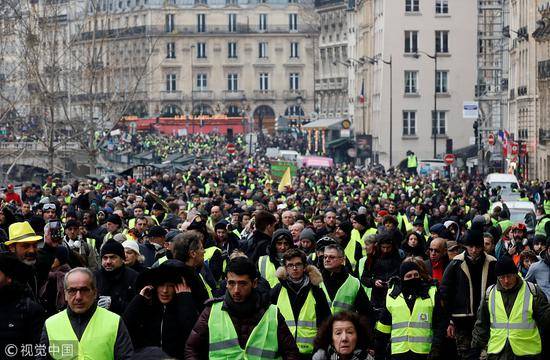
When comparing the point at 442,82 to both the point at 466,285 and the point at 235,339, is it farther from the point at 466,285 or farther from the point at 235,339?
the point at 235,339

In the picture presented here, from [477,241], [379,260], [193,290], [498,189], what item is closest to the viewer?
[193,290]

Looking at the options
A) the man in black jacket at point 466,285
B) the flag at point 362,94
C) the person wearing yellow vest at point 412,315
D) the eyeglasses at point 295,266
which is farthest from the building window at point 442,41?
the eyeglasses at point 295,266

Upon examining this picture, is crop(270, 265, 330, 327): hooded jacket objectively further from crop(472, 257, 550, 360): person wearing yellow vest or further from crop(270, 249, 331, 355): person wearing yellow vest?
crop(472, 257, 550, 360): person wearing yellow vest

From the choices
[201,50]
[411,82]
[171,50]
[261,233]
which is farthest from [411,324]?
[201,50]

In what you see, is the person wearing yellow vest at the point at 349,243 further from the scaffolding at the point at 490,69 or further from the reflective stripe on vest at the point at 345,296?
the scaffolding at the point at 490,69

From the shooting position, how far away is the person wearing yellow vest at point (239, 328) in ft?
35.6

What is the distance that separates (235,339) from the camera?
10852mm

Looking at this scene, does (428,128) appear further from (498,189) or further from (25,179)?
(498,189)

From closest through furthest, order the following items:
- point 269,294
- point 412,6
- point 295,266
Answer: point 269,294, point 295,266, point 412,6

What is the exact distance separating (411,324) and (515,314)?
0.80 metres

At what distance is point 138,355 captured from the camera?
1073cm

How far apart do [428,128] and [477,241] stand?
249 feet

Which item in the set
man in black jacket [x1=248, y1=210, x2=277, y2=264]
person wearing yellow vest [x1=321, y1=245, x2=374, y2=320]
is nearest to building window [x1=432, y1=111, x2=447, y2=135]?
man in black jacket [x1=248, y1=210, x2=277, y2=264]

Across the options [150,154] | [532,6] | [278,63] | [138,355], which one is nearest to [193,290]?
[138,355]
